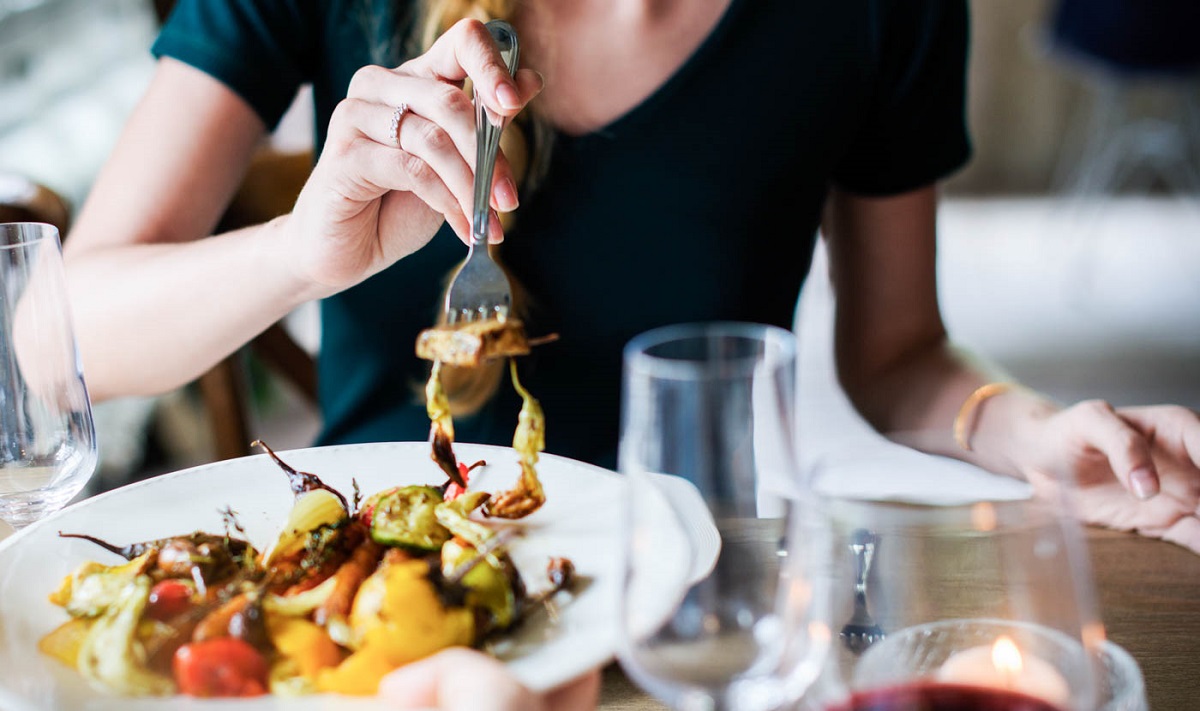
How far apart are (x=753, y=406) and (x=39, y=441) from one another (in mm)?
480

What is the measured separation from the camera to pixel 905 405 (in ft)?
3.86

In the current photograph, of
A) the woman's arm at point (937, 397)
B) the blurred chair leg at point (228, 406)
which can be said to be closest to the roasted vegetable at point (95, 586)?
the woman's arm at point (937, 397)

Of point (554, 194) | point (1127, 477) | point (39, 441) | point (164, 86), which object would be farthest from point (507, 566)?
point (164, 86)

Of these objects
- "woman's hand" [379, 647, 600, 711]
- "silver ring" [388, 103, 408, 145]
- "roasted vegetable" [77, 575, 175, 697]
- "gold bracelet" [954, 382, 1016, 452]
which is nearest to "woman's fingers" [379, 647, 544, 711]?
"woman's hand" [379, 647, 600, 711]

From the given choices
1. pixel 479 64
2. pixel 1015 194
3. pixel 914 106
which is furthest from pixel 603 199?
pixel 1015 194

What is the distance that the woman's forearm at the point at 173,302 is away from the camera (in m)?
0.88

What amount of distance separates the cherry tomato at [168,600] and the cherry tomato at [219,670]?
4 centimetres

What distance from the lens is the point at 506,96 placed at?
0.66m

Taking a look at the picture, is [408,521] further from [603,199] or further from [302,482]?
[603,199]

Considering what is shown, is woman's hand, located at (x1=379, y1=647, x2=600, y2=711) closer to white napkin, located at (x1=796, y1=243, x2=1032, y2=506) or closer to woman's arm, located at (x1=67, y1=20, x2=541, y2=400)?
white napkin, located at (x1=796, y1=243, x2=1032, y2=506)

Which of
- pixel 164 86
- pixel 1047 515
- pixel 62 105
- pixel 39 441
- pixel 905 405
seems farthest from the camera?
pixel 62 105

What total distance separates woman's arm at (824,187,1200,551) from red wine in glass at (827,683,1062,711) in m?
0.28

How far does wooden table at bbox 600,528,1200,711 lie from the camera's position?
0.62 meters

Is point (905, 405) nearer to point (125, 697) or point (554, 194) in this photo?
point (554, 194)
